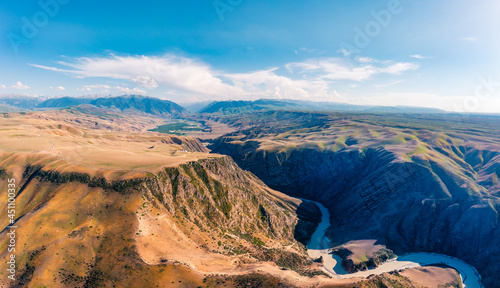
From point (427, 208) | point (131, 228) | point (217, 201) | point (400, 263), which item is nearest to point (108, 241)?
point (131, 228)

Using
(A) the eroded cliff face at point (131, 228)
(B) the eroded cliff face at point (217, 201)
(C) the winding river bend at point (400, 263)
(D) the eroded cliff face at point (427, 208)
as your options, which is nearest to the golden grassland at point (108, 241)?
(A) the eroded cliff face at point (131, 228)

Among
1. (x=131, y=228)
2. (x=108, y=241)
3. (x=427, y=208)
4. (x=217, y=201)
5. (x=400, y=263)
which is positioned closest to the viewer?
(x=108, y=241)

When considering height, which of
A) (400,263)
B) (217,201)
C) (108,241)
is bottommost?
(400,263)

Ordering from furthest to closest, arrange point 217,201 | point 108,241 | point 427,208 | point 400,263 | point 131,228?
point 427,208
point 400,263
point 217,201
point 131,228
point 108,241

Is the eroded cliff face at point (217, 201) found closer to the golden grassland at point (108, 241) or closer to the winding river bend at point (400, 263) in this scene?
the golden grassland at point (108, 241)

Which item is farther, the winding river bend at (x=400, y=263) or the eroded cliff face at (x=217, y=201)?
the winding river bend at (x=400, y=263)

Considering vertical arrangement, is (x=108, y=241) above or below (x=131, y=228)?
below

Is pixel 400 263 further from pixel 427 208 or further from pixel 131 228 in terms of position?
pixel 131 228

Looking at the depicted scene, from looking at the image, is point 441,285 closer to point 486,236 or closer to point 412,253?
point 412,253

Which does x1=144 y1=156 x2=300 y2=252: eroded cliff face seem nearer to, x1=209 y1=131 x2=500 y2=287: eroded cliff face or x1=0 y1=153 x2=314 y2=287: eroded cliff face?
x1=0 y1=153 x2=314 y2=287: eroded cliff face
